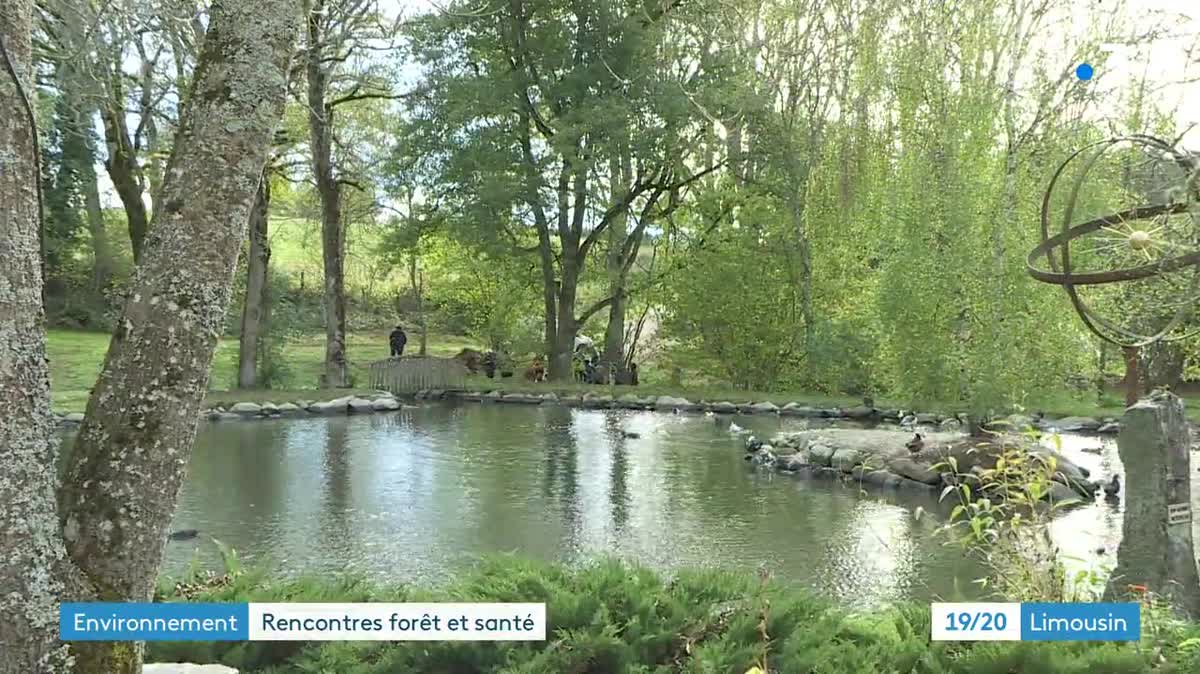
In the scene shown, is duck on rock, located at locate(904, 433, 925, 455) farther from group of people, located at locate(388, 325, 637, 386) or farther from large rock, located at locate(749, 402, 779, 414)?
group of people, located at locate(388, 325, 637, 386)

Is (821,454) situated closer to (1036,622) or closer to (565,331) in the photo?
(1036,622)

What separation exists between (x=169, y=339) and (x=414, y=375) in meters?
15.8

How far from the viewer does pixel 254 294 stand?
15.8 meters

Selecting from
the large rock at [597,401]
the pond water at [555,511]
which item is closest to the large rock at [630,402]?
the large rock at [597,401]

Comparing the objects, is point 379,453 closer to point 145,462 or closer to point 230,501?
point 230,501

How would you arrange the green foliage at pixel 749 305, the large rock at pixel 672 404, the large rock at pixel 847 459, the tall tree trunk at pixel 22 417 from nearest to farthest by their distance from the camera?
the tall tree trunk at pixel 22 417 → the large rock at pixel 847 459 → the large rock at pixel 672 404 → the green foliage at pixel 749 305

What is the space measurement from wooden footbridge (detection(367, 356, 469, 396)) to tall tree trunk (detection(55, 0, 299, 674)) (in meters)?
15.5

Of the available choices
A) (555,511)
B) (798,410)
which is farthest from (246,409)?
(798,410)

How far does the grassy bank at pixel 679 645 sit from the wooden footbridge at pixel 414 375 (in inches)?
554

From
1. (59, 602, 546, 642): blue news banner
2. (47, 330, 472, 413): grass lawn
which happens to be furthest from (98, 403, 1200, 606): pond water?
(47, 330, 472, 413): grass lawn

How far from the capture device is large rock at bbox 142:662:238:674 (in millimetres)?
2582

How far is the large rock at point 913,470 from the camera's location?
9.11 meters

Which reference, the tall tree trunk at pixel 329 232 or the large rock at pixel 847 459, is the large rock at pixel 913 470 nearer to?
the large rock at pixel 847 459

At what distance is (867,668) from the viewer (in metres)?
2.72
